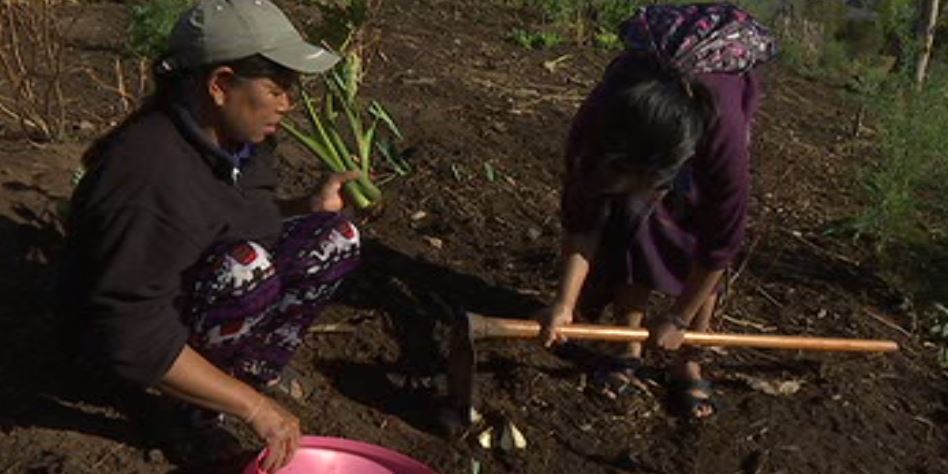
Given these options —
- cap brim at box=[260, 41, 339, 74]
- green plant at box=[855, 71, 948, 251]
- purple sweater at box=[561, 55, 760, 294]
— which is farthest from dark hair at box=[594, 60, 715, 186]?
green plant at box=[855, 71, 948, 251]

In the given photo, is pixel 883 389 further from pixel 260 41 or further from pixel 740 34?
pixel 260 41

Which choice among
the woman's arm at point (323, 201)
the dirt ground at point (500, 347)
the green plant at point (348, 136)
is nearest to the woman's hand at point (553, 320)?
the dirt ground at point (500, 347)

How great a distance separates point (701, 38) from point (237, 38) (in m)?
0.96

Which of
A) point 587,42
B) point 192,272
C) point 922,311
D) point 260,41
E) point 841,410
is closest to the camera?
point 260,41

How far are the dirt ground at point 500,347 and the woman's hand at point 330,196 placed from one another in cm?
52

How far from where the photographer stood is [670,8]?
2746 mm

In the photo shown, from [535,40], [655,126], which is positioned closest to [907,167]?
[655,126]

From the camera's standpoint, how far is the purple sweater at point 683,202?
2.65 meters

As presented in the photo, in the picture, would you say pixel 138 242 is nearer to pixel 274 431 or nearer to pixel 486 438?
pixel 274 431

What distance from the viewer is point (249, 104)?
2316mm

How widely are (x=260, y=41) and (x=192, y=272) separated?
0.47 meters

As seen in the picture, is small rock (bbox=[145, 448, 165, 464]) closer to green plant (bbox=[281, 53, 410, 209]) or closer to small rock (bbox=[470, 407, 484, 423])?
small rock (bbox=[470, 407, 484, 423])

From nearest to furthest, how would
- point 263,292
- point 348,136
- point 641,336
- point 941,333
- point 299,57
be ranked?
1. point 299,57
2. point 263,292
3. point 641,336
4. point 941,333
5. point 348,136

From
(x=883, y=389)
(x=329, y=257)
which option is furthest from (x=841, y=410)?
(x=329, y=257)
